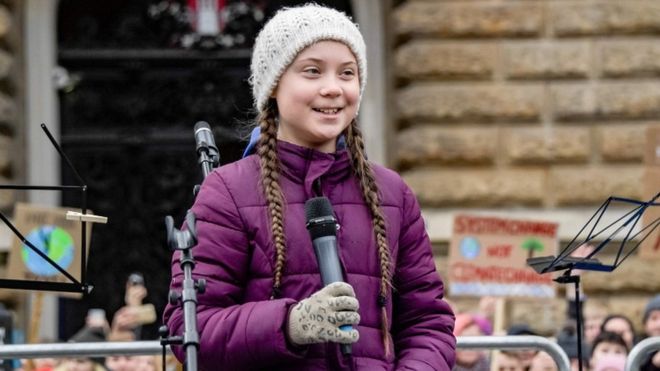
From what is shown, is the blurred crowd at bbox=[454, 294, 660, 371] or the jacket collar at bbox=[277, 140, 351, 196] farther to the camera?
the blurred crowd at bbox=[454, 294, 660, 371]

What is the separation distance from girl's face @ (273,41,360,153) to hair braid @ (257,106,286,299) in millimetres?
61

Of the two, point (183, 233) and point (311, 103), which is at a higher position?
point (311, 103)

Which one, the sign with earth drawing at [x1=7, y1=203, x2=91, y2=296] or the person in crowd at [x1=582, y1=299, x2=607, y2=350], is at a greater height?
the sign with earth drawing at [x1=7, y1=203, x2=91, y2=296]

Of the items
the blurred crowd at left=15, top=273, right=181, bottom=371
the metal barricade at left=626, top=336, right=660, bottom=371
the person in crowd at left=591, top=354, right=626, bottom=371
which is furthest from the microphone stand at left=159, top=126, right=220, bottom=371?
the person in crowd at left=591, top=354, right=626, bottom=371

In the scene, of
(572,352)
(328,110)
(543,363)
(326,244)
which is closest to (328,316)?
(326,244)

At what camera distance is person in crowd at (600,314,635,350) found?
7.83m

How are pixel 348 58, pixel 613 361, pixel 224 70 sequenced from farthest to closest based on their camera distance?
pixel 224 70 < pixel 613 361 < pixel 348 58

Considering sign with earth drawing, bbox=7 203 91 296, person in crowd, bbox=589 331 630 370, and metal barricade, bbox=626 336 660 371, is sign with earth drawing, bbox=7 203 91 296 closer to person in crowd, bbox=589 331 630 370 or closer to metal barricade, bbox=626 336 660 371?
person in crowd, bbox=589 331 630 370

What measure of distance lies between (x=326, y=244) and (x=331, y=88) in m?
0.38

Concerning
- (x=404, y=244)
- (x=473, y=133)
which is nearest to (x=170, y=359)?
(x=404, y=244)

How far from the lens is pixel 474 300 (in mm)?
10656

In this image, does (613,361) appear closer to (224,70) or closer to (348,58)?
(348,58)

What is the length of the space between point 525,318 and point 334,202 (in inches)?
272

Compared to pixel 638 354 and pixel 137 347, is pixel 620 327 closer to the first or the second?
pixel 638 354
